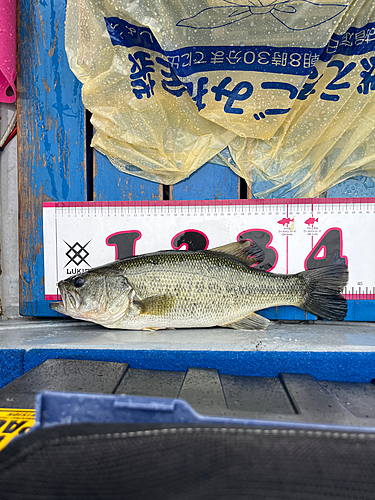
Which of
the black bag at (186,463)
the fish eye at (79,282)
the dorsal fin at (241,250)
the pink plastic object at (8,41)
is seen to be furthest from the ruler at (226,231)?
the black bag at (186,463)

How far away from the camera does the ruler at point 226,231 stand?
5.14 ft

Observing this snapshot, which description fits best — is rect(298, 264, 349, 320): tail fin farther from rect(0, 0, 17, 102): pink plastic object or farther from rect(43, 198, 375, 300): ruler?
rect(0, 0, 17, 102): pink plastic object

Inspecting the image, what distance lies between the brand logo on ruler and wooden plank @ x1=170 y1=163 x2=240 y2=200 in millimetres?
550

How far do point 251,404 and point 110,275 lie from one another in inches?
30.7

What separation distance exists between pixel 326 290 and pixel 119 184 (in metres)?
1.17

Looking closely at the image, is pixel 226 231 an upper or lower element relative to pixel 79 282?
upper

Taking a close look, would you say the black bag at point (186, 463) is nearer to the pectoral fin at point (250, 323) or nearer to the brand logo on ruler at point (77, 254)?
the pectoral fin at point (250, 323)

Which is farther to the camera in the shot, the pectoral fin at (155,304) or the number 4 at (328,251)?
the number 4 at (328,251)

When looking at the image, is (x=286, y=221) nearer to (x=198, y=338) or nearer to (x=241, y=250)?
(x=241, y=250)

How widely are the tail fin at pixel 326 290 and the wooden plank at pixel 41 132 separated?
1.26m

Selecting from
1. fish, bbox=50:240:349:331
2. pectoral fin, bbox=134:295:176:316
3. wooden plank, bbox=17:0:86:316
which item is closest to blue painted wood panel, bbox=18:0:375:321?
wooden plank, bbox=17:0:86:316

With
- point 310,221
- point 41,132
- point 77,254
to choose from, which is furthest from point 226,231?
point 41,132

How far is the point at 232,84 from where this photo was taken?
4.50 feet

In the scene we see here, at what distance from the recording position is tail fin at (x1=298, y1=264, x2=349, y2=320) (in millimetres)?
1405
